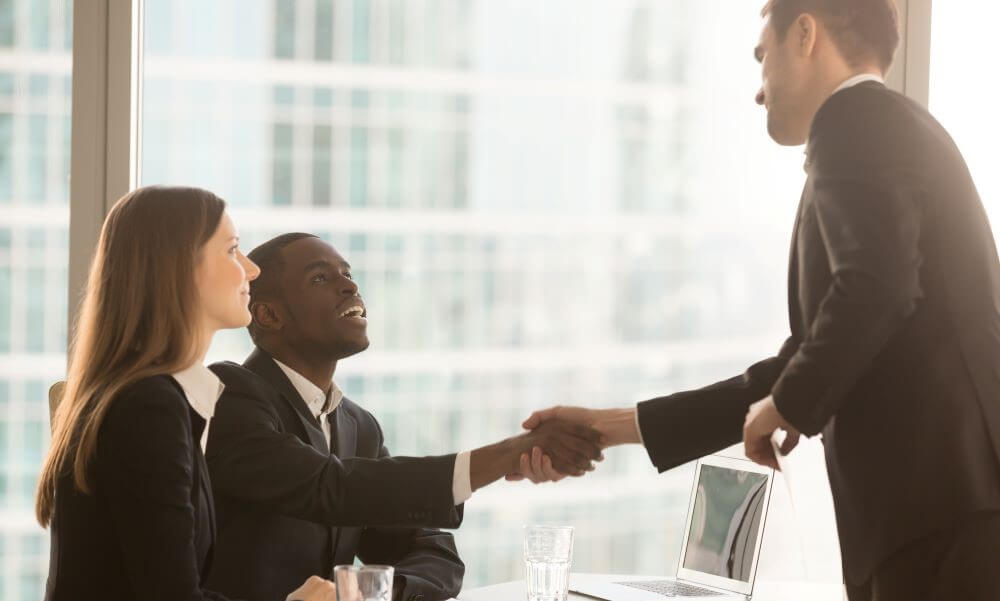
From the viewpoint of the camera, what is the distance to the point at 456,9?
10.0 feet

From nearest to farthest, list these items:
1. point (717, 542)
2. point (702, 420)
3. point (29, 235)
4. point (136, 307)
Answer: point (136, 307), point (702, 420), point (717, 542), point (29, 235)

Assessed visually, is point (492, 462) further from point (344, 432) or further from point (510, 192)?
point (510, 192)

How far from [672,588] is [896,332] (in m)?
0.79

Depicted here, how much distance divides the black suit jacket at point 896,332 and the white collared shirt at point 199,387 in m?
0.84

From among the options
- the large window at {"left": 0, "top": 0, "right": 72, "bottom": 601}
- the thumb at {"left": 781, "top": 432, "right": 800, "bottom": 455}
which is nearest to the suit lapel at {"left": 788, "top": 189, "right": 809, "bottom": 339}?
the thumb at {"left": 781, "top": 432, "right": 800, "bottom": 455}

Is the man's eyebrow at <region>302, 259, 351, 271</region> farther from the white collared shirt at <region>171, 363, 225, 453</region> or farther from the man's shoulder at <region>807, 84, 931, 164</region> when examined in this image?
the man's shoulder at <region>807, 84, 931, 164</region>

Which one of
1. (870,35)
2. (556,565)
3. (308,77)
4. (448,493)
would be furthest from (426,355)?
(870,35)

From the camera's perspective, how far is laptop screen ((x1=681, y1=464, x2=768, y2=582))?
2.13m

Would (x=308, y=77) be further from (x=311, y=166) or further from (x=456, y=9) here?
(x=456, y=9)

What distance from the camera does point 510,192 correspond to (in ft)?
10.1

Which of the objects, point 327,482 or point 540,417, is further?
point 540,417

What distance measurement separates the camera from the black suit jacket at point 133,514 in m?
1.51

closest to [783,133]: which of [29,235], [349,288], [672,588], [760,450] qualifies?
[760,450]

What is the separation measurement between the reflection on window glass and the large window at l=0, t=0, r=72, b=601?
0.24 m
